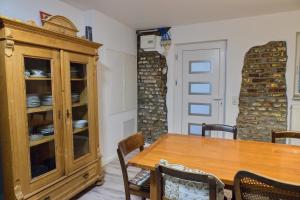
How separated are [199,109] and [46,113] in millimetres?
2646

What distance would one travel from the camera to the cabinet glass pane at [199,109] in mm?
3789

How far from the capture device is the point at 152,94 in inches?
165

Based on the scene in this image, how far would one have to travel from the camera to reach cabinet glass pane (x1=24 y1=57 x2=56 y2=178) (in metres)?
1.89

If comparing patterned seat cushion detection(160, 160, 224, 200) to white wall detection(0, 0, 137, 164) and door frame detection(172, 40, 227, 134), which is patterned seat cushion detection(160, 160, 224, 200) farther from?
door frame detection(172, 40, 227, 134)

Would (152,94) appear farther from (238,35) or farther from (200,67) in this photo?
(238,35)

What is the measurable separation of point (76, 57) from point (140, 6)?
119 centimetres

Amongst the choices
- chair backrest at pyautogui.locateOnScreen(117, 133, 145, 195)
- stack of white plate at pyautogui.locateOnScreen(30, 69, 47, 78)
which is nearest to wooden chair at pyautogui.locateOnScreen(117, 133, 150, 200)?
chair backrest at pyautogui.locateOnScreen(117, 133, 145, 195)

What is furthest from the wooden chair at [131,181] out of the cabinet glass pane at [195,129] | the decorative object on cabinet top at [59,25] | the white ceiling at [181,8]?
the cabinet glass pane at [195,129]

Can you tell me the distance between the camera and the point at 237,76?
3492 millimetres

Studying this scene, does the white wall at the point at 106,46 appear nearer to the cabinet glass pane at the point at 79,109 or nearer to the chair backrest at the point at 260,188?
the cabinet glass pane at the point at 79,109

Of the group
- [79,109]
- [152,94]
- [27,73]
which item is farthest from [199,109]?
[27,73]

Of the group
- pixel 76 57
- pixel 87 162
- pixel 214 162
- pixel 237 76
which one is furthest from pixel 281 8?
pixel 87 162

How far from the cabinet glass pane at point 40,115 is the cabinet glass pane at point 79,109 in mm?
314

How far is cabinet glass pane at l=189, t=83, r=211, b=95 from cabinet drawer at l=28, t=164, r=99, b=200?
2178 millimetres
